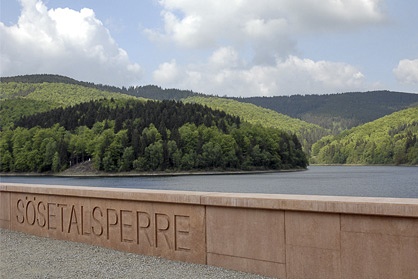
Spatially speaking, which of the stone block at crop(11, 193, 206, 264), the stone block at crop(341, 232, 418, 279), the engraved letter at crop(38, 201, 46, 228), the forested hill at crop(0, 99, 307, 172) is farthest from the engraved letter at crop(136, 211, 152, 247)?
the forested hill at crop(0, 99, 307, 172)

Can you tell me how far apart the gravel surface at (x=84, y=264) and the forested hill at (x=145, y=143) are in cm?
9851

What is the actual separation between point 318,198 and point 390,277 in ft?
4.83

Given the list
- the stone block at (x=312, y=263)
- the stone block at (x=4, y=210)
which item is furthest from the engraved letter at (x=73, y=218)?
the stone block at (x=312, y=263)

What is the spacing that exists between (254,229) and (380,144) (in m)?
164

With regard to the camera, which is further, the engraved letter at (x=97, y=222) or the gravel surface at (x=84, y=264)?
the engraved letter at (x=97, y=222)

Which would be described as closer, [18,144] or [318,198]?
[318,198]

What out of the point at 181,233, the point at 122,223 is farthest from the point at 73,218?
the point at 181,233

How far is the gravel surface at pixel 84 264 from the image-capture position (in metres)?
8.23

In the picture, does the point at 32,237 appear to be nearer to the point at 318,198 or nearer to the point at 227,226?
the point at 227,226

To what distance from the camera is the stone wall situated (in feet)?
22.2

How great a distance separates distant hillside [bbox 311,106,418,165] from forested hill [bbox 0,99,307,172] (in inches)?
1304

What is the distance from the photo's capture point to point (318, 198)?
7539 mm

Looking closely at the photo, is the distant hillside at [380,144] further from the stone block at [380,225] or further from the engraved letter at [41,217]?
the stone block at [380,225]

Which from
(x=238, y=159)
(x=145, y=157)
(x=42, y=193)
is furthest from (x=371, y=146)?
(x=42, y=193)
